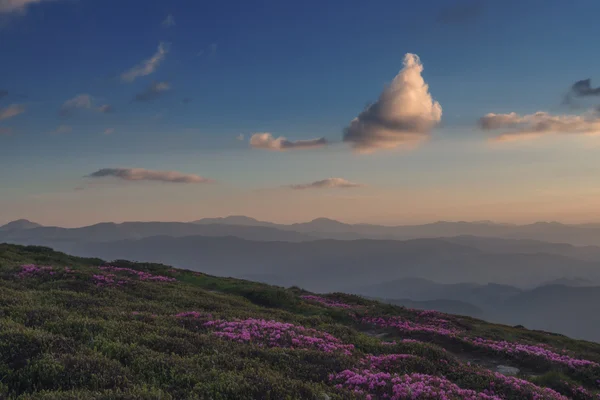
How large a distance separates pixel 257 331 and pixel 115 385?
8.38 m

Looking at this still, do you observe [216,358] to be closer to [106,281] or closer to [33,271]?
[106,281]

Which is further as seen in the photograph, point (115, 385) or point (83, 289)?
point (83, 289)

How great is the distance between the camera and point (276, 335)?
54.1 ft

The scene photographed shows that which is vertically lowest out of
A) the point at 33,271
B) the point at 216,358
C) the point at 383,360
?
the point at 383,360

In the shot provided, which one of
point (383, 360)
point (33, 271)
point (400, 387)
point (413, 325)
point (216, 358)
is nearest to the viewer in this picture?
point (400, 387)

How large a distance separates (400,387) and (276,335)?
262 inches

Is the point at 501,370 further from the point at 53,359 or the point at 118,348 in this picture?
the point at 53,359

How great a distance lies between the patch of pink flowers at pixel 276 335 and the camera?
15664 mm

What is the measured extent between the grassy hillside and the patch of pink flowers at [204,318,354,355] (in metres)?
0.06

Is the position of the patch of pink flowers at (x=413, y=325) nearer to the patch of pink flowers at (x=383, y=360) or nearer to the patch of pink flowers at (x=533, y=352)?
the patch of pink flowers at (x=533, y=352)

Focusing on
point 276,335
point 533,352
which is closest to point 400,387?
point 276,335

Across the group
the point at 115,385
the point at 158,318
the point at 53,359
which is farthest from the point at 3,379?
the point at 158,318

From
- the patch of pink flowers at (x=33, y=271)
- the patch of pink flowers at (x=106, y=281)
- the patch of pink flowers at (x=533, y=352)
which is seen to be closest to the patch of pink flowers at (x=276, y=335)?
the patch of pink flowers at (x=533, y=352)

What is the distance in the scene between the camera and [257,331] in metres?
17.0
